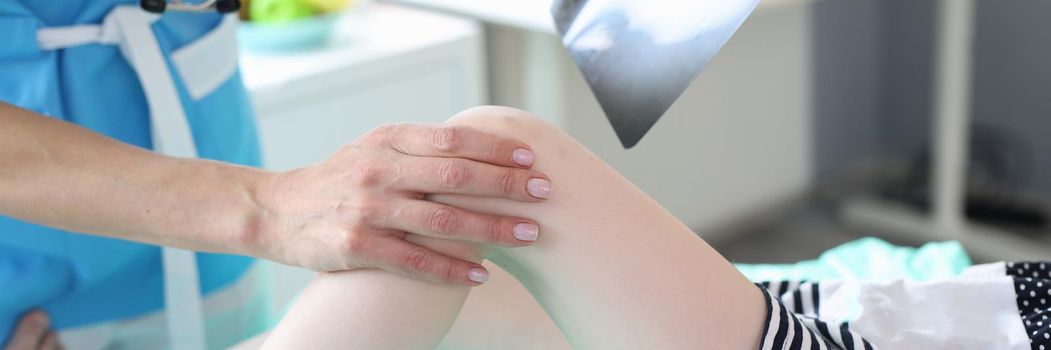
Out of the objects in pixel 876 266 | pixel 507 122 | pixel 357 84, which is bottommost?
pixel 876 266

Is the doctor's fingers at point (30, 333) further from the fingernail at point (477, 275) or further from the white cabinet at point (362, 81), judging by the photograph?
the white cabinet at point (362, 81)

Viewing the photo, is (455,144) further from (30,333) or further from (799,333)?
(30,333)

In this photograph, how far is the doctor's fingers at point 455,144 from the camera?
69 cm

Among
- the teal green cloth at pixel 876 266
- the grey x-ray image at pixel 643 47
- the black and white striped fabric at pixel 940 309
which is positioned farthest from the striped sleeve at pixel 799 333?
the teal green cloth at pixel 876 266

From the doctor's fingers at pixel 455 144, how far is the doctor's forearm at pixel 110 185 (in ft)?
0.36

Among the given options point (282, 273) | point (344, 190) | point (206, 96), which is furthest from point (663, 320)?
point (282, 273)

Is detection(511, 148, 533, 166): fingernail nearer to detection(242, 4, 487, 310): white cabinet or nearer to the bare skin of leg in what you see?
the bare skin of leg

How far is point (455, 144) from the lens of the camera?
2.27 feet

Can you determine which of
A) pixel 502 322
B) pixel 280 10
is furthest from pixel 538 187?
pixel 280 10

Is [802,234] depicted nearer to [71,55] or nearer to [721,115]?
[721,115]

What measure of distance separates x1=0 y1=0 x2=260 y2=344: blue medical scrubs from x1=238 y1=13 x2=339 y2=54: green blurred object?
1.65 ft

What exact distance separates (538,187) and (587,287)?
7 cm

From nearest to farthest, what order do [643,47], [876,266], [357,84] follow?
[643,47], [876,266], [357,84]

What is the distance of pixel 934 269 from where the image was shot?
3.77 feet
